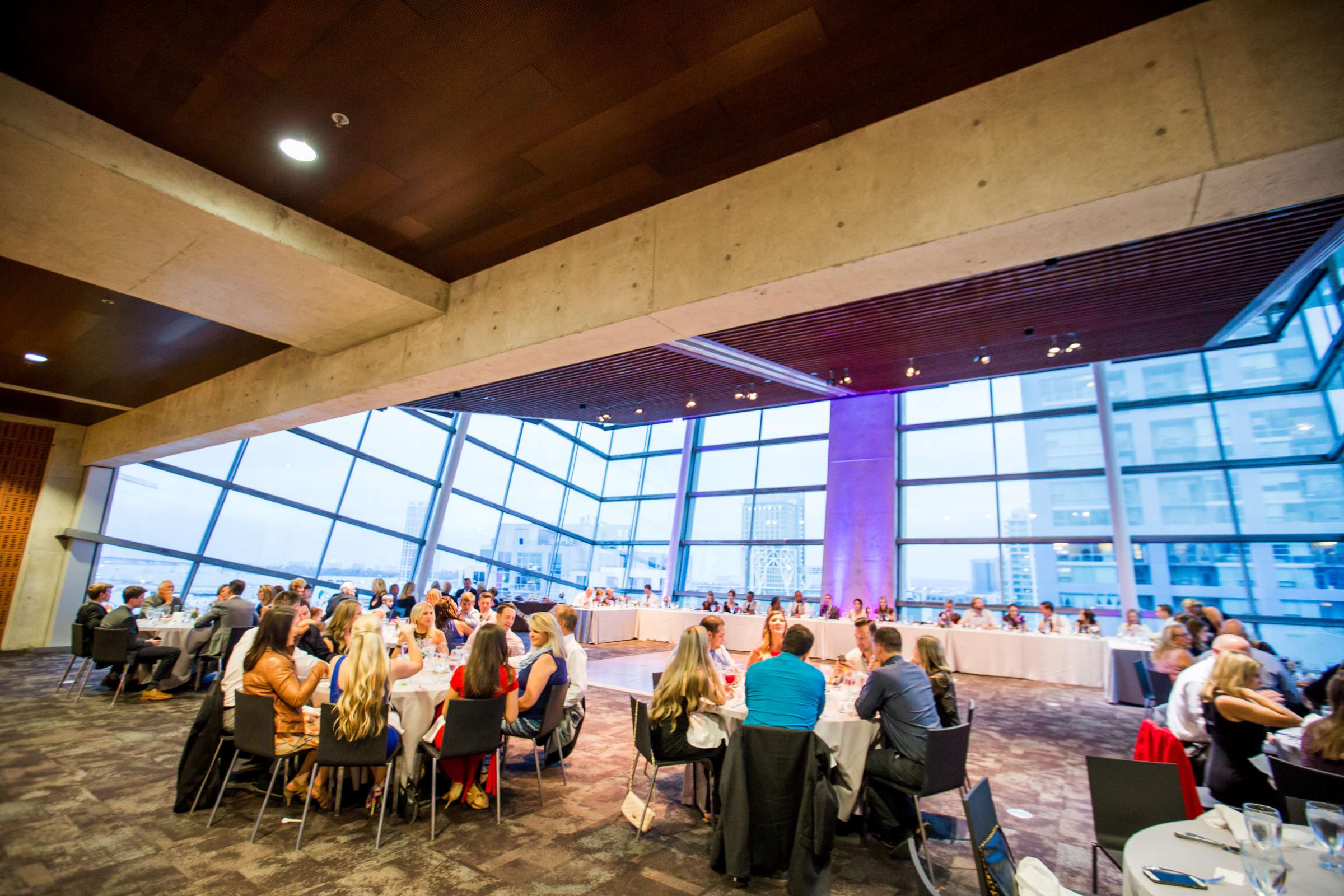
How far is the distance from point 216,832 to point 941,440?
46.2ft

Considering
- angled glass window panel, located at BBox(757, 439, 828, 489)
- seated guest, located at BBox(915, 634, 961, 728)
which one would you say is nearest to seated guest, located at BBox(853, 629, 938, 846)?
seated guest, located at BBox(915, 634, 961, 728)

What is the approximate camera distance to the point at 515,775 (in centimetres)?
438

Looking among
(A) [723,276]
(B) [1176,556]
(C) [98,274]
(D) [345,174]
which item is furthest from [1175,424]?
(C) [98,274]

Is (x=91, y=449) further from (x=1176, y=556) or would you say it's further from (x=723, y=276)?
(x=1176, y=556)

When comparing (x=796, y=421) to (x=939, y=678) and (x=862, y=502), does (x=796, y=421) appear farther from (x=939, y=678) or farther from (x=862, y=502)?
(x=939, y=678)

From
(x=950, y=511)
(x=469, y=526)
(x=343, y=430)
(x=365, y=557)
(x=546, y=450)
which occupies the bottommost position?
(x=365, y=557)

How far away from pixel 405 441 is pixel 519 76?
39.8 ft

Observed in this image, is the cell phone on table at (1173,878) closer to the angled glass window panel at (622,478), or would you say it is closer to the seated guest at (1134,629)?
the seated guest at (1134,629)

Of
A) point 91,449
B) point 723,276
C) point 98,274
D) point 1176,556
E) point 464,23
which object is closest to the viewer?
point 464,23

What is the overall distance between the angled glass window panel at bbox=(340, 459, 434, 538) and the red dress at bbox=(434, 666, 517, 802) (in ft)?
33.2

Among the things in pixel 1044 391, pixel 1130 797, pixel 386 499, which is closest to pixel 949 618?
pixel 1044 391

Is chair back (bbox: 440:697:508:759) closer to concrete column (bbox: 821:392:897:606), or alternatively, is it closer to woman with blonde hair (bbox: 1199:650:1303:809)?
woman with blonde hair (bbox: 1199:650:1303:809)

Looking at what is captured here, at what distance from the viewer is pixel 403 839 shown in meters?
3.28

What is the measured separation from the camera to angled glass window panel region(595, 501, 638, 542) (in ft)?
58.8
